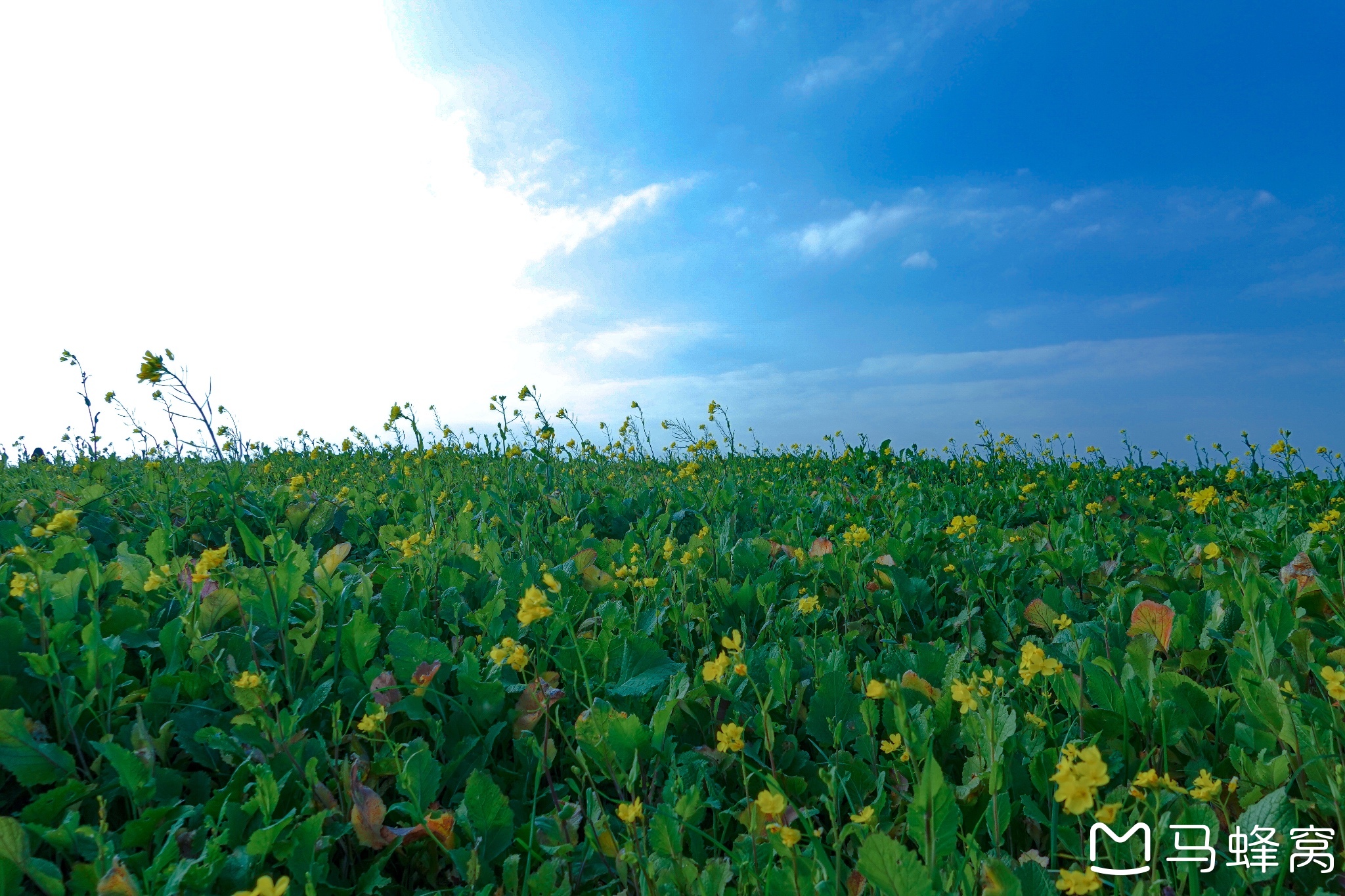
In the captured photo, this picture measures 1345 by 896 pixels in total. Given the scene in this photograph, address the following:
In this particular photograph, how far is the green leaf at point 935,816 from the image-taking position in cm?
146

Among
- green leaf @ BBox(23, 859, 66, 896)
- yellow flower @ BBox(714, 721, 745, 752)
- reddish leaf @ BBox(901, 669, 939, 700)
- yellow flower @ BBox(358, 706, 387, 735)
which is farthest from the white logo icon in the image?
green leaf @ BBox(23, 859, 66, 896)

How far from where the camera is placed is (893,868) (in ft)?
4.42

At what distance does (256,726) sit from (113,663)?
506 millimetres

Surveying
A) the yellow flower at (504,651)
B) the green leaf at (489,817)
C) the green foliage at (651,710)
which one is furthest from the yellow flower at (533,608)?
the green leaf at (489,817)

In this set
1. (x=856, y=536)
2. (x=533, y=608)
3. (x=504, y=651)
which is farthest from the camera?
(x=856, y=536)

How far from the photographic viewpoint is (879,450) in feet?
26.6

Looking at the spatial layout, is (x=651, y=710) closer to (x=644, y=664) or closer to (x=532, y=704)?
(x=644, y=664)

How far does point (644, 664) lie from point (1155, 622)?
178cm

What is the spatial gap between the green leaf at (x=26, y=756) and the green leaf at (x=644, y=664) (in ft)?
4.61

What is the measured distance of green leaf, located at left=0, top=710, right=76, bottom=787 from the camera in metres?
1.81

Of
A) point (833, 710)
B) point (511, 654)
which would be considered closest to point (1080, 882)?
point (833, 710)

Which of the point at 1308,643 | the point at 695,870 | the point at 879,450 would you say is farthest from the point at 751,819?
the point at 879,450

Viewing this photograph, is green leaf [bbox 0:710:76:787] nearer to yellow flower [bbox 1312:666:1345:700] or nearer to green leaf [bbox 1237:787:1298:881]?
green leaf [bbox 1237:787:1298:881]

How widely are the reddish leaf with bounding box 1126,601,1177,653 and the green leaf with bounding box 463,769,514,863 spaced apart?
2.21 m
